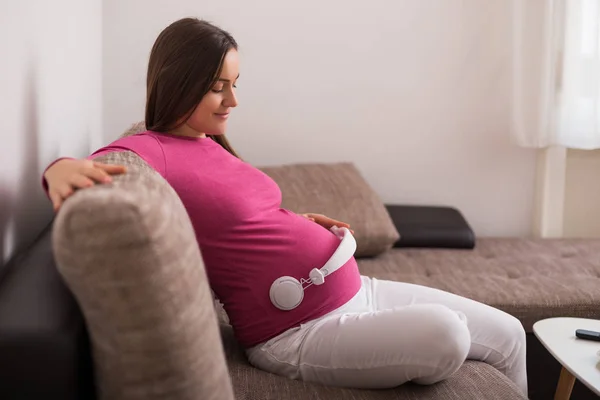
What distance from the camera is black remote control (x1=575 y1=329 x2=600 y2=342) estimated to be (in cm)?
186

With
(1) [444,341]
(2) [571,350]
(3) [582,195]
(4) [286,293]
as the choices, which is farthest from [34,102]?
(3) [582,195]

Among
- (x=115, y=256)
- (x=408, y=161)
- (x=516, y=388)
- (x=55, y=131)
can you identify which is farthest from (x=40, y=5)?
(x=408, y=161)

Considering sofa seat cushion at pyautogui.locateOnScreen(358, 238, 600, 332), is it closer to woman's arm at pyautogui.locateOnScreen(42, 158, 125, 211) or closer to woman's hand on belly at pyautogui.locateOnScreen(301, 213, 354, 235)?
woman's hand on belly at pyautogui.locateOnScreen(301, 213, 354, 235)

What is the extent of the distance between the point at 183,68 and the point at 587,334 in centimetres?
109

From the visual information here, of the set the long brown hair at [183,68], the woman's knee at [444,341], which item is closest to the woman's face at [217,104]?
the long brown hair at [183,68]

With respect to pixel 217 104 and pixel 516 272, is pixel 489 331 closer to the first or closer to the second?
pixel 217 104

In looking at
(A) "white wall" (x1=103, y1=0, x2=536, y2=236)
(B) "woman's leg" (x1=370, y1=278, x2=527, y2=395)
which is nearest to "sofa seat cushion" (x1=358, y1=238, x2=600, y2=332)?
(A) "white wall" (x1=103, y1=0, x2=536, y2=236)

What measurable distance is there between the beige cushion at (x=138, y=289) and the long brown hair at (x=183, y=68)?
0.50 meters

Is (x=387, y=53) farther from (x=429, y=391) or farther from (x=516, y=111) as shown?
(x=429, y=391)

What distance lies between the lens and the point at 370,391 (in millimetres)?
1521

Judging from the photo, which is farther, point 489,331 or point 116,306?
point 489,331

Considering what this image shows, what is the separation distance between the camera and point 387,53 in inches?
120

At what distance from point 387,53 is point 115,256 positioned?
2233mm

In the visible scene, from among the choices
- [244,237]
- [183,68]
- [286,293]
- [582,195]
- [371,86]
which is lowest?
[582,195]
